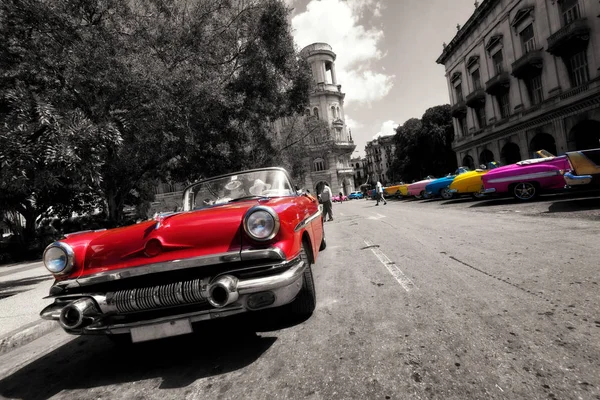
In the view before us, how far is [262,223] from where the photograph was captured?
2596 mm

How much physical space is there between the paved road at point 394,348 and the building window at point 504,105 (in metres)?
26.0

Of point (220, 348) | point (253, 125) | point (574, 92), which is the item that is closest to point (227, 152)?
point (253, 125)

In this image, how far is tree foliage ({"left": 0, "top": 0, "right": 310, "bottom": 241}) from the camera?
576 cm

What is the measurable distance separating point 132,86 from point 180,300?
686 centimetres

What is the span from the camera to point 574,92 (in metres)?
19.4

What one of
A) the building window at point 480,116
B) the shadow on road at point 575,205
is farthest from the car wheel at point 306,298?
the building window at point 480,116

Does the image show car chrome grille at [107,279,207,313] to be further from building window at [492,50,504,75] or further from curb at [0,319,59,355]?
building window at [492,50,504,75]

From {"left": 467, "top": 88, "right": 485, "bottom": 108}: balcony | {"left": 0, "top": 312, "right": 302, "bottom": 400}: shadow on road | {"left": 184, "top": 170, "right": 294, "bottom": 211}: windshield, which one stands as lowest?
{"left": 0, "top": 312, "right": 302, "bottom": 400}: shadow on road

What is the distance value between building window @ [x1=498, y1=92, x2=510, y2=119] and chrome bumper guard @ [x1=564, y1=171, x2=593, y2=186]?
68.8ft

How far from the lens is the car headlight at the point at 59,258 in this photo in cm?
271

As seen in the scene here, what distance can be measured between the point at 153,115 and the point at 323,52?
5306 centimetres

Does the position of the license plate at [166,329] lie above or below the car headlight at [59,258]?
below

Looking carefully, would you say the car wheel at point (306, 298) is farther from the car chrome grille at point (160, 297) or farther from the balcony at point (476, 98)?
the balcony at point (476, 98)

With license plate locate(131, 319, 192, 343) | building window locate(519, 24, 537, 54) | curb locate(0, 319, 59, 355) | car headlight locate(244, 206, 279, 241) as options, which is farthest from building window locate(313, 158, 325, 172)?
license plate locate(131, 319, 192, 343)
